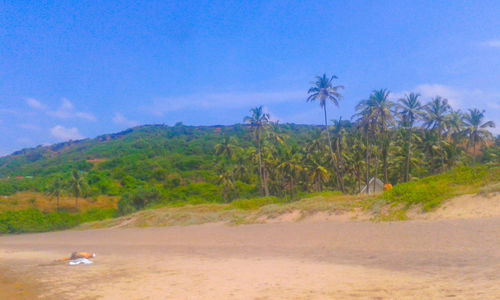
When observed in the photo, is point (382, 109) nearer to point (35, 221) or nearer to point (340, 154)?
point (340, 154)

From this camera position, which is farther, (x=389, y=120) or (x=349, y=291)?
(x=389, y=120)

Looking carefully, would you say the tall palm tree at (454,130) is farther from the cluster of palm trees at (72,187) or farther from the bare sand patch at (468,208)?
the cluster of palm trees at (72,187)

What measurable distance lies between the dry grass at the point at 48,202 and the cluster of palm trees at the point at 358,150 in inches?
965

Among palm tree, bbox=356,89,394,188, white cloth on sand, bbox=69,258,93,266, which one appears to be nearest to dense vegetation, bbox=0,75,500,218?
palm tree, bbox=356,89,394,188

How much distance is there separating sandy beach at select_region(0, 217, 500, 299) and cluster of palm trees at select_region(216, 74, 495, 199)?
22.3 meters

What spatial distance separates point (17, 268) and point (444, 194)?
2006 centimetres

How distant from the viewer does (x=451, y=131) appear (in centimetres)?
4697

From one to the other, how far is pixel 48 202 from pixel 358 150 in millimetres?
50221

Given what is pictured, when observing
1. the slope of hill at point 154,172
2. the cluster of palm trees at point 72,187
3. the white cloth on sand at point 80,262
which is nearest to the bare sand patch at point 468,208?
the white cloth on sand at point 80,262

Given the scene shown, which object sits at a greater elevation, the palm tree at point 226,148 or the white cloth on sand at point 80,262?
the palm tree at point 226,148

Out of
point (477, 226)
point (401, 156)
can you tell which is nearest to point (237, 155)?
point (401, 156)

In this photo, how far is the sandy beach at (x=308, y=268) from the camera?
841 centimetres

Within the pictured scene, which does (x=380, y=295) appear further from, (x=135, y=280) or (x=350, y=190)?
(x=350, y=190)

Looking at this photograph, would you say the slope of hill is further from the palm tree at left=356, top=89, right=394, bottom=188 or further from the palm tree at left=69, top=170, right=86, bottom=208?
the palm tree at left=356, top=89, right=394, bottom=188
